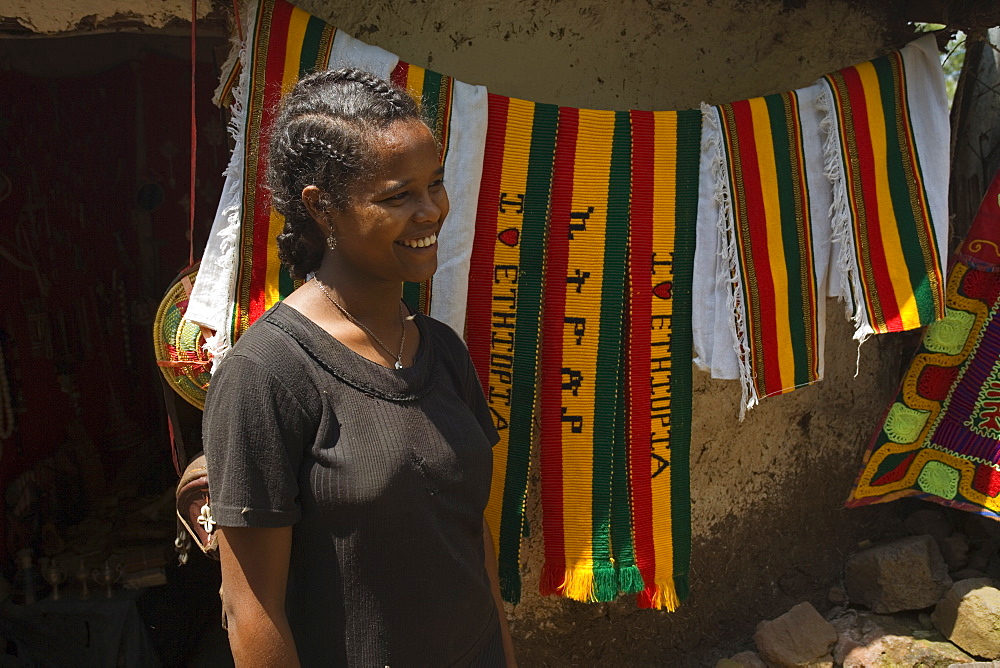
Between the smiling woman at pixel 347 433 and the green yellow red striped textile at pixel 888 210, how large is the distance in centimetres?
164

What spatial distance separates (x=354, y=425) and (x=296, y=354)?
0.16 meters

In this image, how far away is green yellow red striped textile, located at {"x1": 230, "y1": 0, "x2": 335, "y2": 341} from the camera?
7.25 feet

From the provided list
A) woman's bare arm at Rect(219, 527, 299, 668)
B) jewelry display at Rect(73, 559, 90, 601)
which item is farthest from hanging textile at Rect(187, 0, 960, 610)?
jewelry display at Rect(73, 559, 90, 601)

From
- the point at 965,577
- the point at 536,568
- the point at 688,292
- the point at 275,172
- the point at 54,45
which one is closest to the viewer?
the point at 275,172

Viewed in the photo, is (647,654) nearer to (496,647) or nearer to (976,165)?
(496,647)

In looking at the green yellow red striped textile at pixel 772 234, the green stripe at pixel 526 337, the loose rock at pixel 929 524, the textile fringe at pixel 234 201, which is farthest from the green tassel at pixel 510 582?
the loose rock at pixel 929 524

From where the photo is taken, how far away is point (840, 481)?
3.71m

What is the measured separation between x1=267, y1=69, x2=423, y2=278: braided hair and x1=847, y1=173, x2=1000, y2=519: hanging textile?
2508 millimetres

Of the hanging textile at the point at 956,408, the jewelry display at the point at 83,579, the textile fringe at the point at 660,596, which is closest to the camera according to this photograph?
the textile fringe at the point at 660,596

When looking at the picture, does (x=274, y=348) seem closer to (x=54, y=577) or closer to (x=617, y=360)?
(x=617, y=360)

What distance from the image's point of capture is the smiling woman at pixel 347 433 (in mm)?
1432

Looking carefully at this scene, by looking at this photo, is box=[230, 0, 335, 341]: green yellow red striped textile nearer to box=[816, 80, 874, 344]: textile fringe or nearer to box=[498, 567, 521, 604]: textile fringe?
box=[498, 567, 521, 604]: textile fringe

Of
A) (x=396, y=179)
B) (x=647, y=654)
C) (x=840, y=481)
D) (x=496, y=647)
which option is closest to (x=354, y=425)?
(x=396, y=179)

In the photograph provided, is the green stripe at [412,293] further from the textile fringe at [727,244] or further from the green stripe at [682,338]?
the textile fringe at [727,244]
